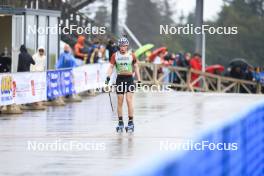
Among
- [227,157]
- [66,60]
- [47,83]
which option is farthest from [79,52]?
[227,157]

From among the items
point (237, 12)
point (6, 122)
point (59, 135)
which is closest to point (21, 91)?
point (6, 122)

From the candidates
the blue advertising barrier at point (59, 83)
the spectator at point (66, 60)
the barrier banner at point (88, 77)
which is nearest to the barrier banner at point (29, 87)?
the blue advertising barrier at point (59, 83)

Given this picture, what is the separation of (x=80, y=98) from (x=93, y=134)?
1060 centimetres

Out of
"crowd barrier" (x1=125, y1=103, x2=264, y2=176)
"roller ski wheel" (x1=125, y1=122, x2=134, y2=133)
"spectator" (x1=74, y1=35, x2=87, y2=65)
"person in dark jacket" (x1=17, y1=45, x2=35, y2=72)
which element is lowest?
"roller ski wheel" (x1=125, y1=122, x2=134, y2=133)

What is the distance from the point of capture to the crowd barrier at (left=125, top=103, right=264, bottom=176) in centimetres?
569

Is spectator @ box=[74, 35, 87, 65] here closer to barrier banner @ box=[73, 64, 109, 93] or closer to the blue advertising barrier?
barrier banner @ box=[73, 64, 109, 93]

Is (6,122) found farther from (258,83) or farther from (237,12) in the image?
(237,12)

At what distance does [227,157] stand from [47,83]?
16540mm

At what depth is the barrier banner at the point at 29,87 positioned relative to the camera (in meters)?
22.8

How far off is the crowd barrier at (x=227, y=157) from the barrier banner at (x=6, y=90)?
34.8 feet

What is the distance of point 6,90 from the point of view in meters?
22.0

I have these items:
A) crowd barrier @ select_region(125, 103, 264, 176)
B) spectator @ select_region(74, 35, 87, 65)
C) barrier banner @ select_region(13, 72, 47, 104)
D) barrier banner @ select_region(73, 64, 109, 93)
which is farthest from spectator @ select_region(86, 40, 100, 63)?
crowd barrier @ select_region(125, 103, 264, 176)

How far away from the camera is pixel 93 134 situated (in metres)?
18.3

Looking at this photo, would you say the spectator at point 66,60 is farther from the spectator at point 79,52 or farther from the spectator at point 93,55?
the spectator at point 93,55
